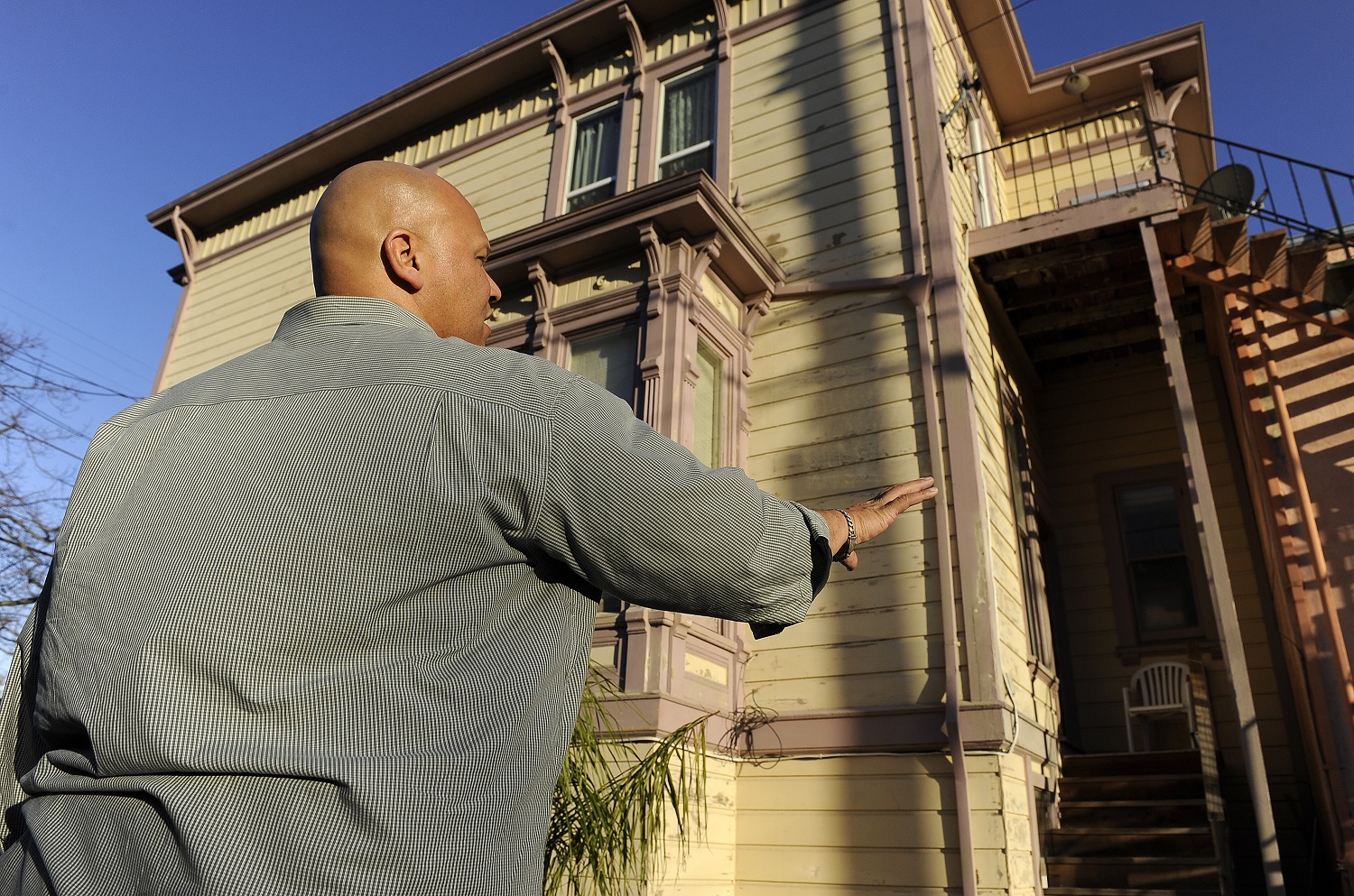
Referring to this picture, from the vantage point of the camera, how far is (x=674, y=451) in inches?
40.9

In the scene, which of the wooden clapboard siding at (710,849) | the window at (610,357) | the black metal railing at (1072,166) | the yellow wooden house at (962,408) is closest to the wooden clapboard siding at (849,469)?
the yellow wooden house at (962,408)

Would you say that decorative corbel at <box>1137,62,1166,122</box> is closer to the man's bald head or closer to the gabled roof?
the gabled roof

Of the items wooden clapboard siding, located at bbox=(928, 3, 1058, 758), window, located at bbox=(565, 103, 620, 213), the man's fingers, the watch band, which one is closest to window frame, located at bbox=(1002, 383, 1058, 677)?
wooden clapboard siding, located at bbox=(928, 3, 1058, 758)

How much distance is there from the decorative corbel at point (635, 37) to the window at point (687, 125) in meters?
0.33

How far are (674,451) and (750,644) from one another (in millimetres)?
5910

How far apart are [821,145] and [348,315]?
751 cm

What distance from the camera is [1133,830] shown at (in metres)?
6.28

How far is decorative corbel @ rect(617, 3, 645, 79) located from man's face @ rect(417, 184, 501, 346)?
8.93m

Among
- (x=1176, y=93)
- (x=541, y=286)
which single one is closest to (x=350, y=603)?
(x=541, y=286)

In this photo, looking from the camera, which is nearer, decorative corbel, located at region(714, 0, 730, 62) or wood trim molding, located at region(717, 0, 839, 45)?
wood trim molding, located at region(717, 0, 839, 45)

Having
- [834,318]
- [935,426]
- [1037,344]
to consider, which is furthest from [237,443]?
[1037,344]

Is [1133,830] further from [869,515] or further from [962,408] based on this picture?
[869,515]

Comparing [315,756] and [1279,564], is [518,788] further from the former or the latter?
[1279,564]

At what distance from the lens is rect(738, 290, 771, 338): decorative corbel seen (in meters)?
7.68
